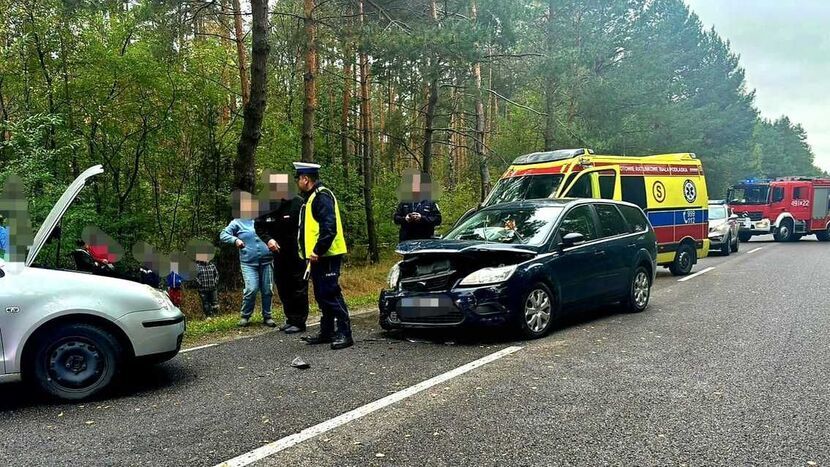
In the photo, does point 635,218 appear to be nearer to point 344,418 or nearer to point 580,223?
point 580,223

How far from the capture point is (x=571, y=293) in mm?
6996

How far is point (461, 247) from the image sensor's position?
6.52m

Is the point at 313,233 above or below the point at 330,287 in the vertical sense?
above

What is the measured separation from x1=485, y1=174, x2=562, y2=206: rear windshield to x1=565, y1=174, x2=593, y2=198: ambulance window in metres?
0.29

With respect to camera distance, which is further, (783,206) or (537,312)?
(783,206)

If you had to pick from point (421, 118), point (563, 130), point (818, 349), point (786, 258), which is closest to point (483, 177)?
point (421, 118)

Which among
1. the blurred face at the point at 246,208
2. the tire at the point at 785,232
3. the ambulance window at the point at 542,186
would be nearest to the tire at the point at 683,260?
the ambulance window at the point at 542,186

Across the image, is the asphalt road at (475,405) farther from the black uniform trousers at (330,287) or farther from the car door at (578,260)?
the car door at (578,260)

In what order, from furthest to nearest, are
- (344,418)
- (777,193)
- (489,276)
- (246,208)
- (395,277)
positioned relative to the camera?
1. (777,193)
2. (246,208)
3. (395,277)
4. (489,276)
5. (344,418)

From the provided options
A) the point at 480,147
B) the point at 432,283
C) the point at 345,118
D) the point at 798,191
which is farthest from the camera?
the point at 798,191

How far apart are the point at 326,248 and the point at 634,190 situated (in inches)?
331

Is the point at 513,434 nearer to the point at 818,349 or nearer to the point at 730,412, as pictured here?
the point at 730,412

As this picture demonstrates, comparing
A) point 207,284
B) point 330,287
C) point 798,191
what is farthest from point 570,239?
point 798,191

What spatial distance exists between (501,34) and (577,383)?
42.1 feet
